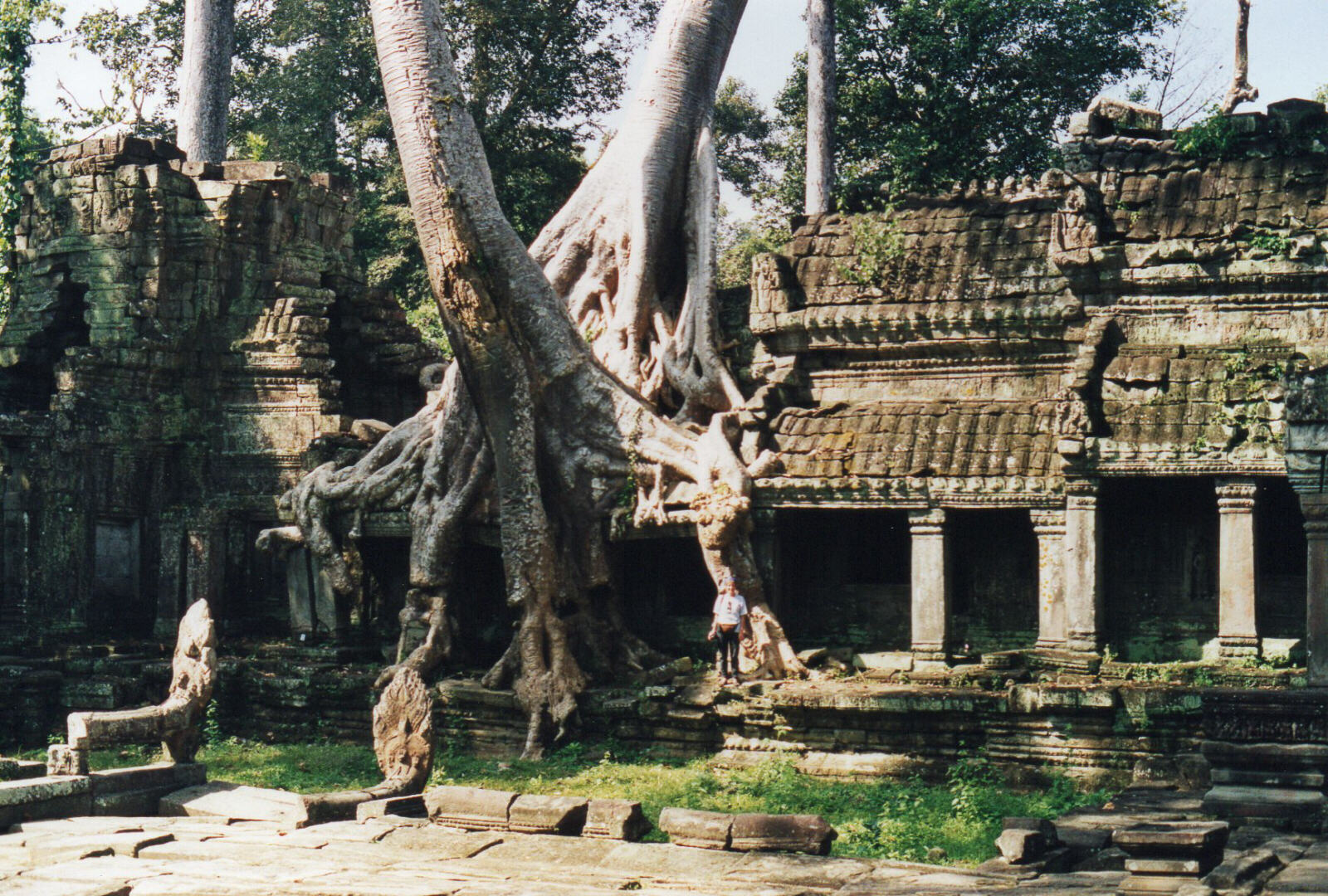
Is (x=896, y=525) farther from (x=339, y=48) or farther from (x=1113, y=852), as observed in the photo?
(x=339, y=48)

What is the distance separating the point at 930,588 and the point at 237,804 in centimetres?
585

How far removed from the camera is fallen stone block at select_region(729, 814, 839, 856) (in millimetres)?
9305

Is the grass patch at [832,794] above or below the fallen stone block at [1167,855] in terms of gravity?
below

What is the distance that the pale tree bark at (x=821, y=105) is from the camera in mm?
21797

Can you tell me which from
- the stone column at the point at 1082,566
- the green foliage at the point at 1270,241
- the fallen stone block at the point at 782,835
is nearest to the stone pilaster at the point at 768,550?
the stone column at the point at 1082,566

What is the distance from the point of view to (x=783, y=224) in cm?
2664

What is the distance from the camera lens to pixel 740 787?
12.8 metres

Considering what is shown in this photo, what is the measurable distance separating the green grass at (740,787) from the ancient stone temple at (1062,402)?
5.77 ft

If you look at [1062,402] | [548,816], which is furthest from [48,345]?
[548,816]

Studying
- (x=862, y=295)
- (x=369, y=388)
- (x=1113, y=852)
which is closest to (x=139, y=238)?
(x=369, y=388)

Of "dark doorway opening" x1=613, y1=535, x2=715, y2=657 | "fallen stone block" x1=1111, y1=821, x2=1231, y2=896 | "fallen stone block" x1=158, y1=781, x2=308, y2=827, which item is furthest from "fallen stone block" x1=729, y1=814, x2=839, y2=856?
"dark doorway opening" x1=613, y1=535, x2=715, y2=657

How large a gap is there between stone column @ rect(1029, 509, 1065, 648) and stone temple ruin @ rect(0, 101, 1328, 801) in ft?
0.07

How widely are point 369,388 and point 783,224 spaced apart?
28.3 feet

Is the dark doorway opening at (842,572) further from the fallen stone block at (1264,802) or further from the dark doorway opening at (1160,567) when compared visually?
the fallen stone block at (1264,802)
